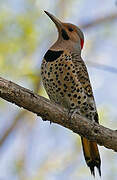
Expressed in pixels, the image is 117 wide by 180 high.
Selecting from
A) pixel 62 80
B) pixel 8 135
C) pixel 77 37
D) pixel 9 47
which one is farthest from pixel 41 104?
pixel 9 47

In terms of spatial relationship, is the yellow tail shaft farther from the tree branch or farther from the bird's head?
the bird's head

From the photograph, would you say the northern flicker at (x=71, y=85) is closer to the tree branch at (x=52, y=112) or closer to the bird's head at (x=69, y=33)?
the bird's head at (x=69, y=33)

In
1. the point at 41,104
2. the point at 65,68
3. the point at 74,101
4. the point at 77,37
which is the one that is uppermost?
the point at 77,37

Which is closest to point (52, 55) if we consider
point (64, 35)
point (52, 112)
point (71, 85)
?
point (71, 85)

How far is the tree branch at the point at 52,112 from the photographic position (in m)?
3.70

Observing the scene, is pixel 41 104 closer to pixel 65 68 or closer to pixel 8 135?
pixel 65 68

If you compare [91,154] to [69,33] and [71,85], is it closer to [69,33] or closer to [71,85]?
[71,85]

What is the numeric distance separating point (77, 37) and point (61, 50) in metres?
0.44

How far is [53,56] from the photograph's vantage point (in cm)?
483

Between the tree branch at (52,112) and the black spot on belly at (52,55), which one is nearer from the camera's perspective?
the tree branch at (52,112)

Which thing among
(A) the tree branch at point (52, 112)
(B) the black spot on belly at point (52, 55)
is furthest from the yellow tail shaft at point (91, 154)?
(B) the black spot on belly at point (52, 55)

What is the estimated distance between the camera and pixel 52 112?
3881 mm

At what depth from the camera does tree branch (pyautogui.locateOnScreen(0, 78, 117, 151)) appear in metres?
3.70

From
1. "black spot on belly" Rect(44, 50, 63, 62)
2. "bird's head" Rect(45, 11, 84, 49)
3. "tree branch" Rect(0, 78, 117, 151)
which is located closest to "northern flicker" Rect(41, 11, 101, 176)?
"black spot on belly" Rect(44, 50, 63, 62)
